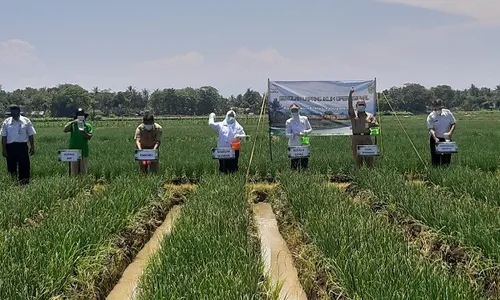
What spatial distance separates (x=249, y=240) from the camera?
17.4ft

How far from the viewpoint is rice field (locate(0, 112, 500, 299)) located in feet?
12.1

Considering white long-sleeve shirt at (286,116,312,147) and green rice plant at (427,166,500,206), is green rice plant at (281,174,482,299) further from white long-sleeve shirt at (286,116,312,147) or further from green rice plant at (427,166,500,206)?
white long-sleeve shirt at (286,116,312,147)

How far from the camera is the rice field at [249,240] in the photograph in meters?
3.70

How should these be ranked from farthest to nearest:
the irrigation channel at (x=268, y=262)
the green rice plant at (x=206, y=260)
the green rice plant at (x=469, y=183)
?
the green rice plant at (x=469, y=183) → the irrigation channel at (x=268, y=262) → the green rice plant at (x=206, y=260)

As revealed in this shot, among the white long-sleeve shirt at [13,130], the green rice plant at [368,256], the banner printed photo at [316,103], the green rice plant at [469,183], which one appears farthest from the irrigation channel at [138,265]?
the green rice plant at [469,183]

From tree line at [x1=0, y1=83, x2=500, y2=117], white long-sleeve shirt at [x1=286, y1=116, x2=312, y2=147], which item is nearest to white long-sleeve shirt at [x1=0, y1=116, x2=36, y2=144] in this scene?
white long-sleeve shirt at [x1=286, y1=116, x2=312, y2=147]

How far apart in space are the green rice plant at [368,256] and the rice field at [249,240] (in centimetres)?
1

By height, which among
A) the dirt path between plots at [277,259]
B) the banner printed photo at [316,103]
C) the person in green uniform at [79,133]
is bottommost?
the dirt path between plots at [277,259]

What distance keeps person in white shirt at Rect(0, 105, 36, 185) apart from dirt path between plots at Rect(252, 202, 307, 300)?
474cm

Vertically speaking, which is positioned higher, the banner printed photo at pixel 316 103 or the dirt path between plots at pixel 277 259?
the banner printed photo at pixel 316 103

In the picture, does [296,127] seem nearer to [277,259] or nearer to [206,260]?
[277,259]

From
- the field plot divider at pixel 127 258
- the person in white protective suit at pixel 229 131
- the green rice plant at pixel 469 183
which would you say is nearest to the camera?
the field plot divider at pixel 127 258

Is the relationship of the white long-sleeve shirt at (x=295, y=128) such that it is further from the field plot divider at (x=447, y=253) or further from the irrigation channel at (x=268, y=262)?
the field plot divider at (x=447, y=253)

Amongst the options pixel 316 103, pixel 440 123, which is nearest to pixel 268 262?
pixel 440 123
